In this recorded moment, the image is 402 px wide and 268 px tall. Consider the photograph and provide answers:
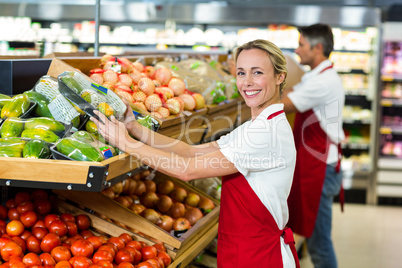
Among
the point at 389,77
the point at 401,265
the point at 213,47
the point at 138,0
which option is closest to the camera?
the point at 401,265

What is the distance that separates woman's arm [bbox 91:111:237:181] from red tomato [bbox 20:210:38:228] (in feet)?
1.60

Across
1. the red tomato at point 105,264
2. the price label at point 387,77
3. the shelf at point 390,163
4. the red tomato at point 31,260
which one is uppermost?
the price label at point 387,77

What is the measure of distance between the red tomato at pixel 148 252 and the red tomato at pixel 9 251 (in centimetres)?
49

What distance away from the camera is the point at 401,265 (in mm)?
4336

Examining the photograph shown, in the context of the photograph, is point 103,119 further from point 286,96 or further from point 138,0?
point 138,0

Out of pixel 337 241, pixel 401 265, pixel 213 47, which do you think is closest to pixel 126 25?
pixel 213 47

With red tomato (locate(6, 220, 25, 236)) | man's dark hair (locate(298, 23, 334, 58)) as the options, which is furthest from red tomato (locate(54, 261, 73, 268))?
man's dark hair (locate(298, 23, 334, 58))

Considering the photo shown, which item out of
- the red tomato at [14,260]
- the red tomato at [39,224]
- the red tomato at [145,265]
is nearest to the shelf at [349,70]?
the red tomato at [145,265]

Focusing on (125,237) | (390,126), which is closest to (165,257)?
(125,237)

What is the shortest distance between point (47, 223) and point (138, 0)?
643cm

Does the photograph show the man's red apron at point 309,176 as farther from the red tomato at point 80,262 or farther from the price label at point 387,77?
the price label at point 387,77

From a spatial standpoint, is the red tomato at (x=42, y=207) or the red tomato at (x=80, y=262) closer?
the red tomato at (x=80, y=262)

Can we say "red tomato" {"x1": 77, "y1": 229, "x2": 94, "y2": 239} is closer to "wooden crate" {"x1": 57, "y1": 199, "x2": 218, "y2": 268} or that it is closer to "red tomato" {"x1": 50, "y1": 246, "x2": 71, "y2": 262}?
"wooden crate" {"x1": 57, "y1": 199, "x2": 218, "y2": 268}

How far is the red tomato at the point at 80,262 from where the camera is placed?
5.79 ft
